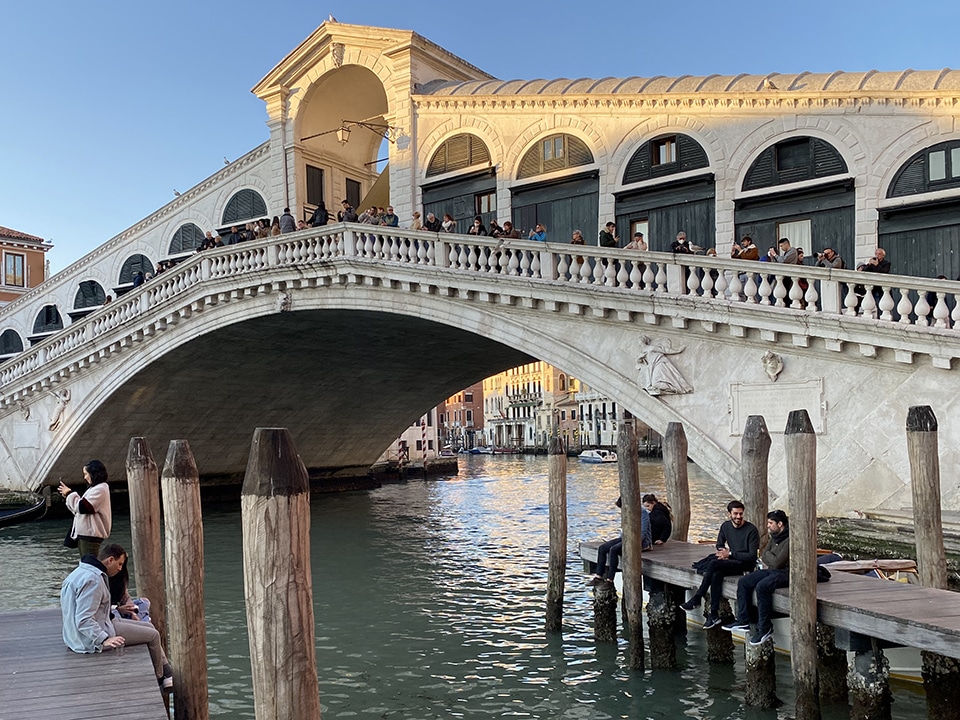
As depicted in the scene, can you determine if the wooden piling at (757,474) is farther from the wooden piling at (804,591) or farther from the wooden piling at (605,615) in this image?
the wooden piling at (804,591)

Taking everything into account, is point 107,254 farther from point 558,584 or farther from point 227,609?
point 558,584

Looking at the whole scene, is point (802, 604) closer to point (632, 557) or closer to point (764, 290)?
point (632, 557)

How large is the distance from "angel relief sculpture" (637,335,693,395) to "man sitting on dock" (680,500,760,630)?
13.4 feet

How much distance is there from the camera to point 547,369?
2694 inches

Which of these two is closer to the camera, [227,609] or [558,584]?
[558,584]

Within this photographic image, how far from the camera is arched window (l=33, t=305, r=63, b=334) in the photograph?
24467mm

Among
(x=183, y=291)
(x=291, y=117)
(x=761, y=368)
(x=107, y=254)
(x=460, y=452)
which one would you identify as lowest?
(x=460, y=452)

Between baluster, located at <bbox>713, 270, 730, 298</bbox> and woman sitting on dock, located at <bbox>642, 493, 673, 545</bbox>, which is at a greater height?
baluster, located at <bbox>713, 270, 730, 298</bbox>

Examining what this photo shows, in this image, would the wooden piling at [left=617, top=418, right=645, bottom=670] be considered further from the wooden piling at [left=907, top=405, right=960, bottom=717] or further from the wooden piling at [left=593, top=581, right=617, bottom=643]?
the wooden piling at [left=907, top=405, right=960, bottom=717]

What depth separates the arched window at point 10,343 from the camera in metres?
25.7

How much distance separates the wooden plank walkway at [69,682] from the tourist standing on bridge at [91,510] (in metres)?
0.98

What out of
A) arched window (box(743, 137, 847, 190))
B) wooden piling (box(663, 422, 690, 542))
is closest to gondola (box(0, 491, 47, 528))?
wooden piling (box(663, 422, 690, 542))

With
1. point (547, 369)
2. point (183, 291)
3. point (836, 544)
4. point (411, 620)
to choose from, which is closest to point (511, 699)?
point (411, 620)

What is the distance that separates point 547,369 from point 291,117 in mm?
50717
